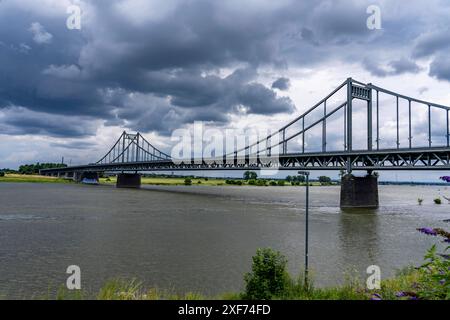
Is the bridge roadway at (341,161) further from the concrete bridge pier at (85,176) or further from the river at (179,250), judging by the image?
the concrete bridge pier at (85,176)

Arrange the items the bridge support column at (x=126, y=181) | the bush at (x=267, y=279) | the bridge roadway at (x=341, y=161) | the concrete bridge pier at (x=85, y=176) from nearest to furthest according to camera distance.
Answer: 1. the bush at (x=267, y=279)
2. the bridge roadway at (x=341, y=161)
3. the bridge support column at (x=126, y=181)
4. the concrete bridge pier at (x=85, y=176)

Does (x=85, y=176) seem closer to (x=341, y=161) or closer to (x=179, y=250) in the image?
(x=341, y=161)

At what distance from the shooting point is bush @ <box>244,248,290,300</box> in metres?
9.28

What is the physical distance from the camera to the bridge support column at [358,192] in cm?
5491

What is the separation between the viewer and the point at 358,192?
5581cm

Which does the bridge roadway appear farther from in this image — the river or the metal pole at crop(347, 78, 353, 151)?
the river

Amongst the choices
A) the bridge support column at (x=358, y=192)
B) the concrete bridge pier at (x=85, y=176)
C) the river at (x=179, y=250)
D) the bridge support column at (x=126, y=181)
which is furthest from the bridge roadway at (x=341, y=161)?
the concrete bridge pier at (x=85, y=176)

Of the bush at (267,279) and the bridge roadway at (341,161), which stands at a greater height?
the bridge roadway at (341,161)

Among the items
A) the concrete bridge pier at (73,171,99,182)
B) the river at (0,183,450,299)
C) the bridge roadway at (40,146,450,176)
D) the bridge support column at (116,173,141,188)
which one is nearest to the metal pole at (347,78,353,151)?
the bridge roadway at (40,146,450,176)

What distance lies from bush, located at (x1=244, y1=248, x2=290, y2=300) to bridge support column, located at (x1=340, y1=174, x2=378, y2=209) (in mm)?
47618

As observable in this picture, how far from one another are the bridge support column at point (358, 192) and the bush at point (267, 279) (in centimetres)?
4762

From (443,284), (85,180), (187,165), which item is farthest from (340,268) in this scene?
(85,180)

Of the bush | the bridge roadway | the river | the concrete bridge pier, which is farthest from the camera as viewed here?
the concrete bridge pier

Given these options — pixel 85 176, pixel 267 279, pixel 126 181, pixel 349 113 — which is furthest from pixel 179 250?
pixel 85 176
